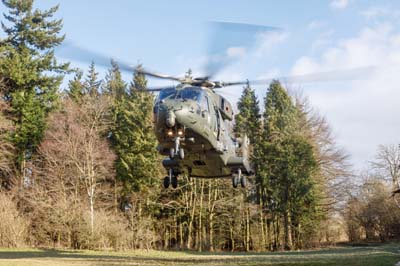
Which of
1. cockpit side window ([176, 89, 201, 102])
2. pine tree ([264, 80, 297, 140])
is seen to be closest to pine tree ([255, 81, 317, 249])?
pine tree ([264, 80, 297, 140])

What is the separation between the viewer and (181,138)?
12.9m

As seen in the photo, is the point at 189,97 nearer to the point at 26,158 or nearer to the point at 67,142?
the point at 67,142

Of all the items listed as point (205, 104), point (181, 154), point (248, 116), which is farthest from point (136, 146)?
point (181, 154)

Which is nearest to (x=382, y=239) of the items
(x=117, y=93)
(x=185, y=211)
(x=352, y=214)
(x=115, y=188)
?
(x=352, y=214)

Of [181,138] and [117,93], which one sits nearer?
[181,138]

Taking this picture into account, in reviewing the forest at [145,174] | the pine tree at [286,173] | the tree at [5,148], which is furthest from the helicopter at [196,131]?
the tree at [5,148]

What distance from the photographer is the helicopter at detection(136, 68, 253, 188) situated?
12372mm

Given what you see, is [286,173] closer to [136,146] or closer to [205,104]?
[136,146]

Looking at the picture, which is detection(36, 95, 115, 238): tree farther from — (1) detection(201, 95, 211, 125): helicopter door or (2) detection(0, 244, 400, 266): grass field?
(1) detection(201, 95, 211, 125): helicopter door

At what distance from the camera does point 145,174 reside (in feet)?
111

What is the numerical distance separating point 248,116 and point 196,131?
1079 inches

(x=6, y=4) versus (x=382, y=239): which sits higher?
(x=6, y=4)

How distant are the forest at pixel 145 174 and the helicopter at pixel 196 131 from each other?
15.3m

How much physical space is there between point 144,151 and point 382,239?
23.1 m
